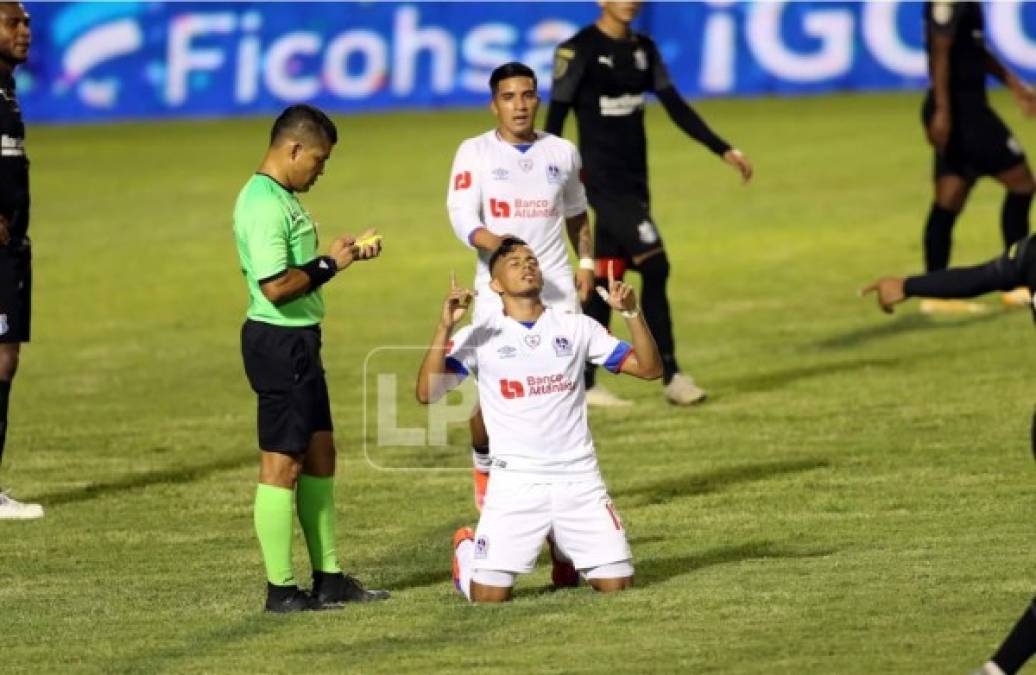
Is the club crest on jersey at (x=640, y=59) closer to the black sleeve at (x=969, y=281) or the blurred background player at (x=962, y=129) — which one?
the blurred background player at (x=962, y=129)

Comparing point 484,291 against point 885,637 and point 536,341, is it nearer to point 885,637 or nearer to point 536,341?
point 536,341

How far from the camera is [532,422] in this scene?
9.36 m

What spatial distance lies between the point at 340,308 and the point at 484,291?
9010 mm

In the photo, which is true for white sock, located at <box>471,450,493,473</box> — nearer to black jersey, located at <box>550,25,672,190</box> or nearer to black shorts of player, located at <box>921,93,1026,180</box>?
black jersey, located at <box>550,25,672,190</box>

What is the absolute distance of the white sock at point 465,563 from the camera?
30.6 ft

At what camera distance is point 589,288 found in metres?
11.6

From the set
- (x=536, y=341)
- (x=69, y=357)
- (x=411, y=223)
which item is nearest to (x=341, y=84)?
(x=411, y=223)

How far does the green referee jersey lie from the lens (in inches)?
353

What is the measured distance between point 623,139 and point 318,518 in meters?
5.56

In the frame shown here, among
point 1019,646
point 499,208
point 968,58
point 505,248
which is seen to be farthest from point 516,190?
point 968,58

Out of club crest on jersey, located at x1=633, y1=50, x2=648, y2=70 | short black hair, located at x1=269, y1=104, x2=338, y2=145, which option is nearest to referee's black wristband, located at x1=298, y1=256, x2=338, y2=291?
short black hair, located at x1=269, y1=104, x2=338, y2=145

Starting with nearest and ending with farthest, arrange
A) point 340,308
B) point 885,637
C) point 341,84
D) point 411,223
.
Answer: point 885,637
point 340,308
point 411,223
point 341,84

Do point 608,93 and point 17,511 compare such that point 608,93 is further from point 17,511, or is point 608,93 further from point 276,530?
point 276,530

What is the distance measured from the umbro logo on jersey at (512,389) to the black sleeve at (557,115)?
4.33 meters
